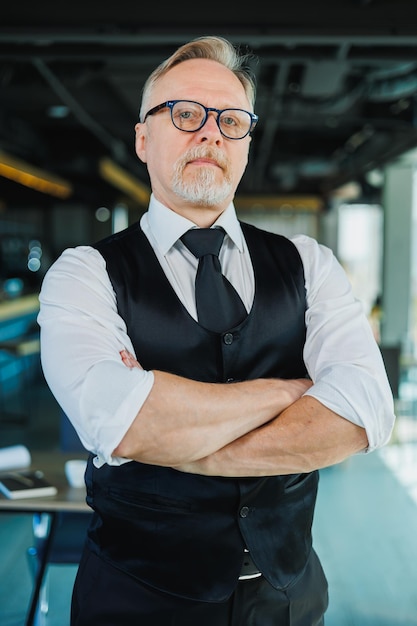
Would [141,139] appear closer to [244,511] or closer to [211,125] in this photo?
[211,125]

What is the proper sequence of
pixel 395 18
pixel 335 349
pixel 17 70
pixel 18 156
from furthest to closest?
pixel 18 156 → pixel 17 70 → pixel 395 18 → pixel 335 349

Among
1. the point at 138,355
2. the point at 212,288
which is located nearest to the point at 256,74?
the point at 212,288

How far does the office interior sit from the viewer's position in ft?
10.9

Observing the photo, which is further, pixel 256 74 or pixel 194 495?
pixel 256 74

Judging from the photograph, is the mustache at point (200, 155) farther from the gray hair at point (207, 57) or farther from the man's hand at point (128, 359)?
the man's hand at point (128, 359)

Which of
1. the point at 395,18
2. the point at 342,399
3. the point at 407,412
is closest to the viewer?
the point at 342,399

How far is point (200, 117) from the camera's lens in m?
1.46

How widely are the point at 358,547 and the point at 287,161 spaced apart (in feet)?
27.6

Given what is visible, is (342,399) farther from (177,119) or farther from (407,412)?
(407,412)

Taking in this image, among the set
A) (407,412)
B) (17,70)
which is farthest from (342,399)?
(407,412)

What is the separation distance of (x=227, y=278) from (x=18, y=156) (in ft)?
26.9

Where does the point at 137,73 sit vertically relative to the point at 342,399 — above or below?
above

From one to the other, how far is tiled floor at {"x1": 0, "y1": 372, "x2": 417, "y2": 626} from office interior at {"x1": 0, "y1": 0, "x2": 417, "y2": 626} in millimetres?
11

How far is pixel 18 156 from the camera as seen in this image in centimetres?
A: 902
